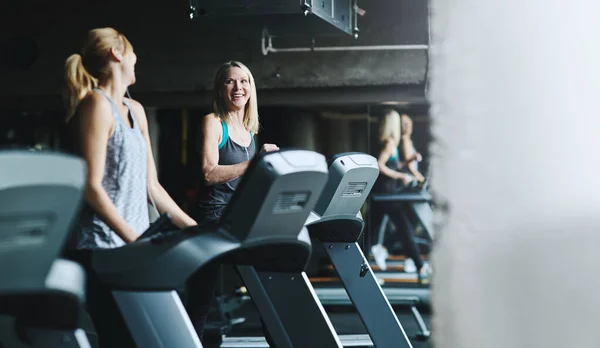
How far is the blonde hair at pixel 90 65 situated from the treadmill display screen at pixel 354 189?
3.75 feet

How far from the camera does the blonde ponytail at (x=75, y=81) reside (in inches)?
94.8

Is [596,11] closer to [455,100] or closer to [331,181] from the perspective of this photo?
[455,100]

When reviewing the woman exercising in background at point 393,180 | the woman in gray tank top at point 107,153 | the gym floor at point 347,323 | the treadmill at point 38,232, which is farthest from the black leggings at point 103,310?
the woman exercising in background at point 393,180

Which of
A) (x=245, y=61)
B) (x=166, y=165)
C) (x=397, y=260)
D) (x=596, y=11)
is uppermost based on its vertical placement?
(x=596, y=11)

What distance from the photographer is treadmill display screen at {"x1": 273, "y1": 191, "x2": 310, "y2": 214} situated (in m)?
2.35

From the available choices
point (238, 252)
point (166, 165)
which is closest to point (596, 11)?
point (238, 252)

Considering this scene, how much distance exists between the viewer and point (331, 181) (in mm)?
3291

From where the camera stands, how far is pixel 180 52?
648 centimetres

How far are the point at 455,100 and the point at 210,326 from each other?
7.25 ft

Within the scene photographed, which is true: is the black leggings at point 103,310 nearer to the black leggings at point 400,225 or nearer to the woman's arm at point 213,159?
the woman's arm at point 213,159

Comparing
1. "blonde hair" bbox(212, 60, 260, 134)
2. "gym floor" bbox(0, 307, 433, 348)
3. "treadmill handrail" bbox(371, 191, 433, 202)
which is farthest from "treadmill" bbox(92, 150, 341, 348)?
"treadmill handrail" bbox(371, 191, 433, 202)

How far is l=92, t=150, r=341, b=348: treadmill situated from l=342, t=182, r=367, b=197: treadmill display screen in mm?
802

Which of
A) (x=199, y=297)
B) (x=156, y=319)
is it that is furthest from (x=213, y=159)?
(x=156, y=319)

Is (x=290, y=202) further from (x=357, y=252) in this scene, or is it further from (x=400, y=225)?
(x=400, y=225)
